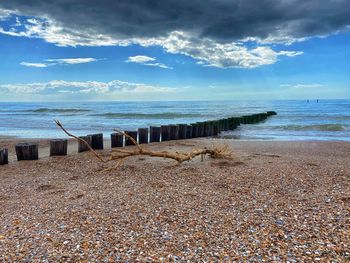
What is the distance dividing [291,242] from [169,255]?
4.64ft

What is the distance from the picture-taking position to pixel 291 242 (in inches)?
144

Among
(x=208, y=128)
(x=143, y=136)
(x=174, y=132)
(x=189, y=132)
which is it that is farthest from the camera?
(x=208, y=128)

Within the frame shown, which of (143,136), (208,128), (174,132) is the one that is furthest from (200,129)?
(143,136)

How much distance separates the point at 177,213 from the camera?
4.61 metres

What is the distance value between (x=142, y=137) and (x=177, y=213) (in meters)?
8.31

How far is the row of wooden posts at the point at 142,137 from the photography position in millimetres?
8953

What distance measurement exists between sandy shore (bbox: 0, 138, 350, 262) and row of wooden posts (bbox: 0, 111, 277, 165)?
906mm

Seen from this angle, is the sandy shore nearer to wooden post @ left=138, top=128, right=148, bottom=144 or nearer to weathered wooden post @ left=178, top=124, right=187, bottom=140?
wooden post @ left=138, top=128, right=148, bottom=144

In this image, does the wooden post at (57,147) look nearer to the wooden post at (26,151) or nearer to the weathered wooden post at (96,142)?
the wooden post at (26,151)

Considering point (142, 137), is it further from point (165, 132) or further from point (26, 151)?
point (26, 151)

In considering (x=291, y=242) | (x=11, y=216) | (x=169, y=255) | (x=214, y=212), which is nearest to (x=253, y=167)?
(x=214, y=212)

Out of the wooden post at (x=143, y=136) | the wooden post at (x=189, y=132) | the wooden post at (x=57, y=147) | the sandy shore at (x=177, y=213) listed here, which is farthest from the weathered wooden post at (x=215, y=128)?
the wooden post at (x=57, y=147)

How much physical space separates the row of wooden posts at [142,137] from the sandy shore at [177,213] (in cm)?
91

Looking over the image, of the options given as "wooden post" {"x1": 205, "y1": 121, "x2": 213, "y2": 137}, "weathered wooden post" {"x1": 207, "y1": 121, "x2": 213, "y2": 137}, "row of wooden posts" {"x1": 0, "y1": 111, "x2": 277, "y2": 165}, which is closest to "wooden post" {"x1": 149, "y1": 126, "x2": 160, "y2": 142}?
"row of wooden posts" {"x1": 0, "y1": 111, "x2": 277, "y2": 165}
